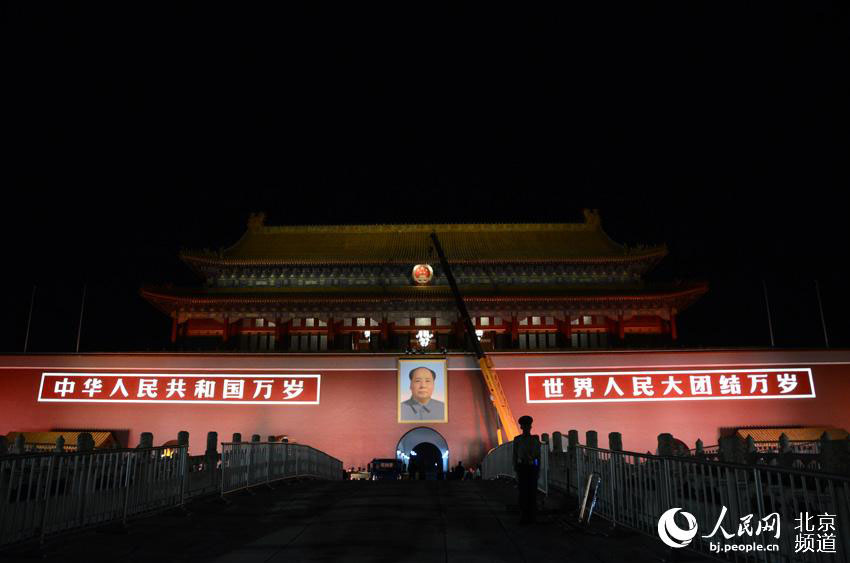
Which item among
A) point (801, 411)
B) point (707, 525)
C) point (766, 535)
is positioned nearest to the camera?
point (766, 535)

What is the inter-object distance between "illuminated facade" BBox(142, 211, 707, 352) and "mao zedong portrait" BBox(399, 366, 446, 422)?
155 cm

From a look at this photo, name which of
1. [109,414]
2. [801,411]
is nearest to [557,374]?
[801,411]

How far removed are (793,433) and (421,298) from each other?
52.0 ft

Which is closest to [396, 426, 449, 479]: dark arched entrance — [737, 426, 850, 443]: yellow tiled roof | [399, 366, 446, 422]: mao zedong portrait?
[399, 366, 446, 422]: mao zedong portrait

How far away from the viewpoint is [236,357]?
87.0 feet

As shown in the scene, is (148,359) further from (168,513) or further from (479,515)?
(479,515)

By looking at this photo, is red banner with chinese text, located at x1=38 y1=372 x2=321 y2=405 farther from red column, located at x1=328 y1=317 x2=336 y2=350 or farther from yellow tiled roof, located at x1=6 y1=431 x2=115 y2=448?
red column, located at x1=328 y1=317 x2=336 y2=350

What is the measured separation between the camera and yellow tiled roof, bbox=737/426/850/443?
2384 cm

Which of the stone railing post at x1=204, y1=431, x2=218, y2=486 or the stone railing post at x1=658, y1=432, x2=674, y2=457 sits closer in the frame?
the stone railing post at x1=658, y1=432, x2=674, y2=457

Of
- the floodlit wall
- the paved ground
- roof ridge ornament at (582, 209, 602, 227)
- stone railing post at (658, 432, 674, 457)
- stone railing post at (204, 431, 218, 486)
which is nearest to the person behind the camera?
the paved ground

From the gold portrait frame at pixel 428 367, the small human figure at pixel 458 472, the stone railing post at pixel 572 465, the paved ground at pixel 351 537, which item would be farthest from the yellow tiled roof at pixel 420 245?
the paved ground at pixel 351 537

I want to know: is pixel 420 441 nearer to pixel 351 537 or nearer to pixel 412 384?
pixel 412 384

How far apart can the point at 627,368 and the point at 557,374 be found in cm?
285

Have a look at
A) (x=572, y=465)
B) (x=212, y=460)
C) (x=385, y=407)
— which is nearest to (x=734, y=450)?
(x=572, y=465)
